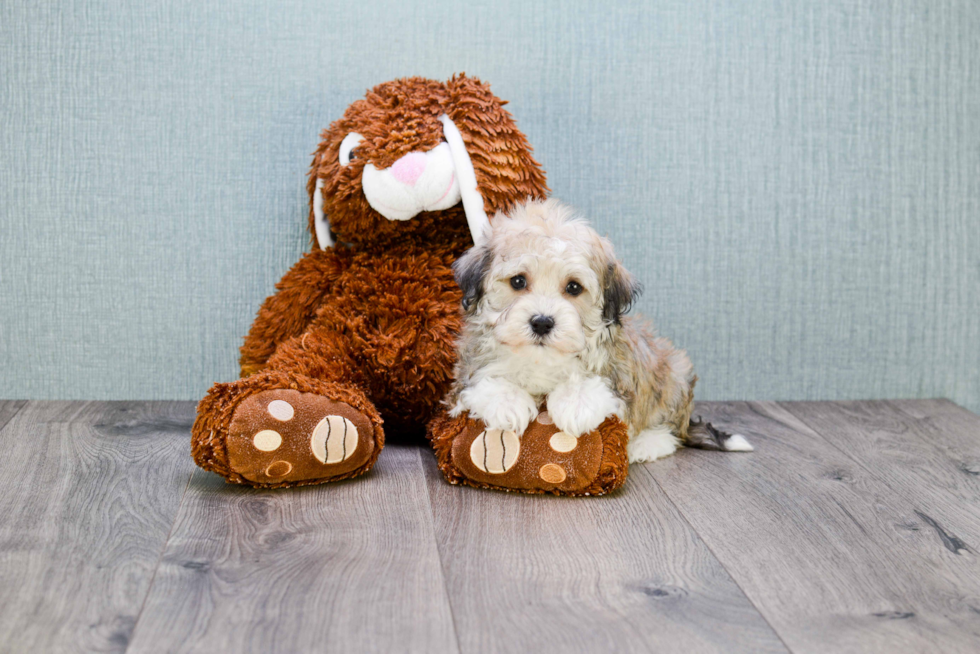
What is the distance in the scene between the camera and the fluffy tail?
2070 millimetres

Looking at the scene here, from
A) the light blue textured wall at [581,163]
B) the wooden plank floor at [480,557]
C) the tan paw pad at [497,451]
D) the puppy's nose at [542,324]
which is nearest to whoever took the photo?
the wooden plank floor at [480,557]

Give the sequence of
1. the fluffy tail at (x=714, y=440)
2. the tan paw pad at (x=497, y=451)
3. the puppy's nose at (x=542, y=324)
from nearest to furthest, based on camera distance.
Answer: the puppy's nose at (x=542, y=324)
the tan paw pad at (x=497, y=451)
the fluffy tail at (x=714, y=440)

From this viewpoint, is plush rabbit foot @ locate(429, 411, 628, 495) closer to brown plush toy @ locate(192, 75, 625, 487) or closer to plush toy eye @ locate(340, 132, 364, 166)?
brown plush toy @ locate(192, 75, 625, 487)

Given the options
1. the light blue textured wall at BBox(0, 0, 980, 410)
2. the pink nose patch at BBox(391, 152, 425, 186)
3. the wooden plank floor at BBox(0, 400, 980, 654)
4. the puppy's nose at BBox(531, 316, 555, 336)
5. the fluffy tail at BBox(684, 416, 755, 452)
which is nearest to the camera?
the wooden plank floor at BBox(0, 400, 980, 654)

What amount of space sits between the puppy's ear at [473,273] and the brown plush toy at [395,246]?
16 centimetres

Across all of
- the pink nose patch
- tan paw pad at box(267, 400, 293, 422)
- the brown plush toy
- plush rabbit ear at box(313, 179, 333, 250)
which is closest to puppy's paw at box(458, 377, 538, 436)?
the brown plush toy

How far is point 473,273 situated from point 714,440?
72 cm

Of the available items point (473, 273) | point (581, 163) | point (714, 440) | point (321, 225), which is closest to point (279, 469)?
point (473, 273)

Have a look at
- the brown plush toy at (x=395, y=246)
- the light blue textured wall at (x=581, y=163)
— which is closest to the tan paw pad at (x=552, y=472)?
the brown plush toy at (x=395, y=246)

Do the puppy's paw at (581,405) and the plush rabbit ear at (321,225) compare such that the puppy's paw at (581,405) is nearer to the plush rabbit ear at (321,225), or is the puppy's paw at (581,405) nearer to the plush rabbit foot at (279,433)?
the plush rabbit foot at (279,433)

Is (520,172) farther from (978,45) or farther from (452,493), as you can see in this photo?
(978,45)

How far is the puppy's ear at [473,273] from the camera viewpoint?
1744mm

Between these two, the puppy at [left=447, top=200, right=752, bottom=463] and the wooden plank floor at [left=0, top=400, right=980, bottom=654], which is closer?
the wooden plank floor at [left=0, top=400, right=980, bottom=654]

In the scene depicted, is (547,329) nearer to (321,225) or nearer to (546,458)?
(546,458)
